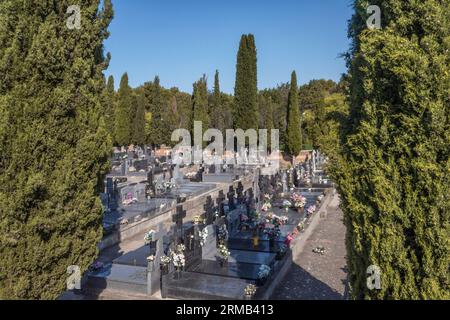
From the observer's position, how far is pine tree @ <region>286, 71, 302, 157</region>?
1419 inches

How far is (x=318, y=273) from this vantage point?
9.14 metres

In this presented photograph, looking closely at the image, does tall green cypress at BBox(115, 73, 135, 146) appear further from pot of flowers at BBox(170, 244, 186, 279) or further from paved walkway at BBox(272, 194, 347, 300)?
pot of flowers at BBox(170, 244, 186, 279)

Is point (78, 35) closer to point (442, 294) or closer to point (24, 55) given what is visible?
point (24, 55)

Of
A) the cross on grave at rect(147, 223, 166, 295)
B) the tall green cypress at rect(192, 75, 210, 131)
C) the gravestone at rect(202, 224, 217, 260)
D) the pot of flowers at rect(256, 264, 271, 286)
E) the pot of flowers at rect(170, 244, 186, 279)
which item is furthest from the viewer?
the tall green cypress at rect(192, 75, 210, 131)

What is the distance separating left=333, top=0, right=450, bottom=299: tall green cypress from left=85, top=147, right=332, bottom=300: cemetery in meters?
3.93

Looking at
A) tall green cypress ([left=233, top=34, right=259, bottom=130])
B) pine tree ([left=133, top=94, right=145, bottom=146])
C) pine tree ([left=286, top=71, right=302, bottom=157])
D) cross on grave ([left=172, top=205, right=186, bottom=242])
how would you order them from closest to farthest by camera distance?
cross on grave ([left=172, top=205, right=186, bottom=242]) → tall green cypress ([left=233, top=34, right=259, bottom=130]) → pine tree ([left=286, top=71, right=302, bottom=157]) → pine tree ([left=133, top=94, right=145, bottom=146])

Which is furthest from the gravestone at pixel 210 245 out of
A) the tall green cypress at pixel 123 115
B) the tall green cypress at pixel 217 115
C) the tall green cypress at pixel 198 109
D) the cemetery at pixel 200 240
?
the tall green cypress at pixel 123 115

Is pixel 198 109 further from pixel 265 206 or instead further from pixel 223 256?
pixel 223 256

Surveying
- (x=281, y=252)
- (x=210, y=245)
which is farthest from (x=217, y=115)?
(x=281, y=252)

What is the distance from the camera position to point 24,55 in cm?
485

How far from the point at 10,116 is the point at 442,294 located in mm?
4977

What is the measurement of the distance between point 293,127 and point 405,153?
3291 cm

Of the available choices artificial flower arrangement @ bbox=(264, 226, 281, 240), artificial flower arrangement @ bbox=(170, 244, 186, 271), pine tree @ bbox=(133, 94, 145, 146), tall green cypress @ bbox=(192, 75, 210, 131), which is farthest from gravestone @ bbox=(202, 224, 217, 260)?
pine tree @ bbox=(133, 94, 145, 146)
